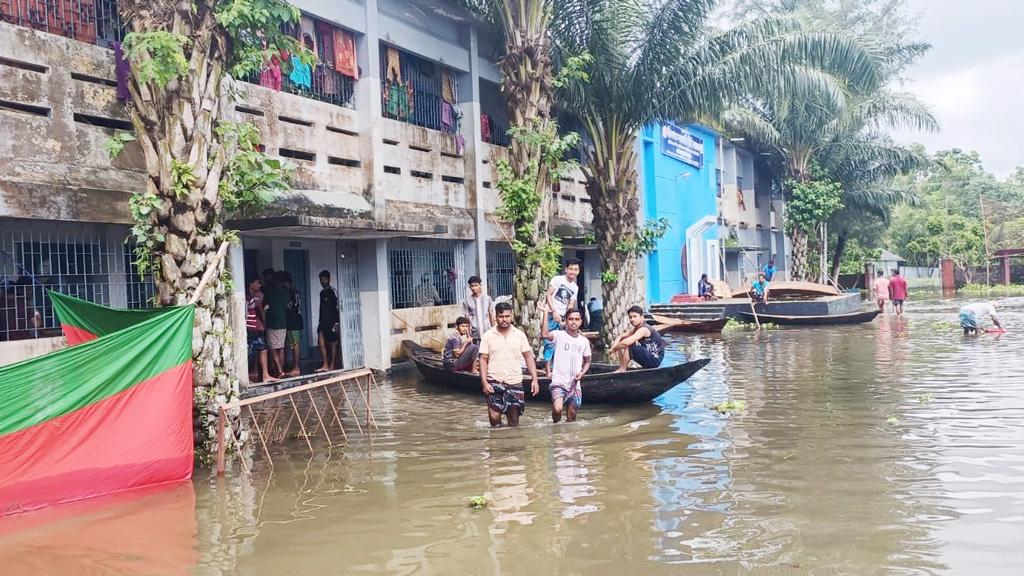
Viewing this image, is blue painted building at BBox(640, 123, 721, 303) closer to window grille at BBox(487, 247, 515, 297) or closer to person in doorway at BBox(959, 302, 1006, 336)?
window grille at BBox(487, 247, 515, 297)

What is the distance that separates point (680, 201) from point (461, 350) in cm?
1860

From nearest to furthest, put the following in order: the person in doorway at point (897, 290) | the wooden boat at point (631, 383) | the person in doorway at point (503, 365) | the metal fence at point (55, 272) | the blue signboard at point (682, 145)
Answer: the person in doorway at point (503, 365) → the metal fence at point (55, 272) → the wooden boat at point (631, 383) → the person in doorway at point (897, 290) → the blue signboard at point (682, 145)

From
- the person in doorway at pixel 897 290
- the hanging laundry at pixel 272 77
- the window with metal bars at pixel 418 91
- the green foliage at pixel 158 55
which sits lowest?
the person in doorway at pixel 897 290

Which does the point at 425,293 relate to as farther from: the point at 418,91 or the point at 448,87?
the point at 448,87

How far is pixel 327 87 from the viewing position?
1520 cm

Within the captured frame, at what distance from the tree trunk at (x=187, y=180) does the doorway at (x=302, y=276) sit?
7785mm

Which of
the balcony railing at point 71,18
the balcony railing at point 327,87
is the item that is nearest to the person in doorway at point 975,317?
the balcony railing at point 327,87

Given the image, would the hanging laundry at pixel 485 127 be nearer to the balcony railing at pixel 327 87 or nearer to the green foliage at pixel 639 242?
the green foliage at pixel 639 242

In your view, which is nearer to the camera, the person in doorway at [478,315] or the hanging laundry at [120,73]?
the hanging laundry at [120,73]

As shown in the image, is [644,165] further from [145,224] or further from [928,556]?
[928,556]

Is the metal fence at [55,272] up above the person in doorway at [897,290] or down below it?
above

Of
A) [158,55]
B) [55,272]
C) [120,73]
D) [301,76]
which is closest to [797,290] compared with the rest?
[301,76]

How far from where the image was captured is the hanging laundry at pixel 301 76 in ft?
47.3

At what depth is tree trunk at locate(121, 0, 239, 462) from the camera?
802cm
